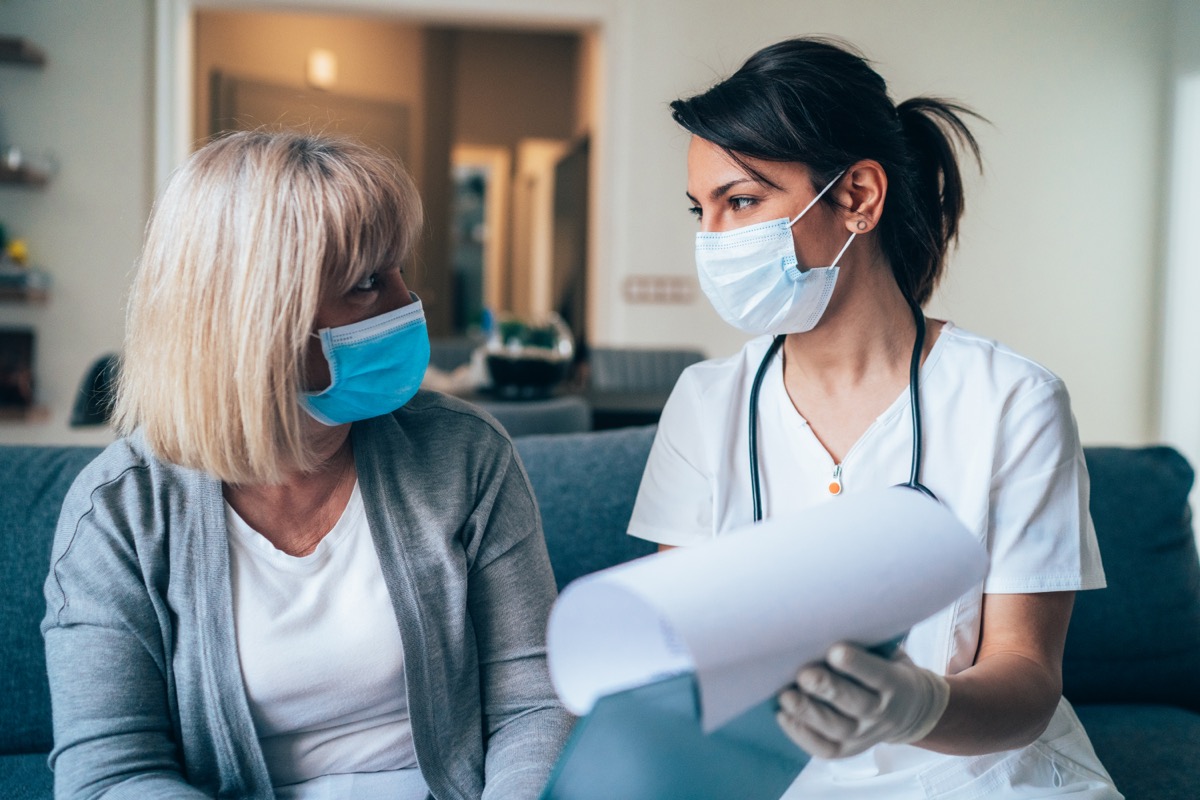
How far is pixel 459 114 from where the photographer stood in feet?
24.7

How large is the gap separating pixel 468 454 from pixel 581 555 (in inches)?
16.2

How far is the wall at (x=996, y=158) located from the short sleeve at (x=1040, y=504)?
3539 mm

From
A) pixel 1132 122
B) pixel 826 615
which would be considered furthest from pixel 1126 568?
pixel 1132 122

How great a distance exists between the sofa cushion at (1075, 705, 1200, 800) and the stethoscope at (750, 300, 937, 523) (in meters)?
0.58

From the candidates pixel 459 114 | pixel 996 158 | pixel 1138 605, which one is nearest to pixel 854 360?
pixel 1138 605

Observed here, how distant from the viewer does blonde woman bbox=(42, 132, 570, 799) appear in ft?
3.20

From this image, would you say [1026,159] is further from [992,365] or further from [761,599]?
[761,599]

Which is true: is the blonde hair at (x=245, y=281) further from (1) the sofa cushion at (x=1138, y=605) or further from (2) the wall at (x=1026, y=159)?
(2) the wall at (x=1026, y=159)

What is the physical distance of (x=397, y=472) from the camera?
1.11m

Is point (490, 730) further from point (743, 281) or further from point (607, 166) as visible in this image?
point (607, 166)

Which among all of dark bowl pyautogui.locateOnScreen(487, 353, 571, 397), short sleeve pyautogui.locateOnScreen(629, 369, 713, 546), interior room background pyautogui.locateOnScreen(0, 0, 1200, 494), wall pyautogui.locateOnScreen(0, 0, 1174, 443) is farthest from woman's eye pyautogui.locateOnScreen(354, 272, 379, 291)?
wall pyautogui.locateOnScreen(0, 0, 1174, 443)

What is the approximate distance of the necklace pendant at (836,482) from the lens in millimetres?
1122

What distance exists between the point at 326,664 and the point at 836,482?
0.56 m

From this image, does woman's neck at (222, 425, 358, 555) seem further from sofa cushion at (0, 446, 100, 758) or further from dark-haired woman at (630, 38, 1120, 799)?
sofa cushion at (0, 446, 100, 758)
